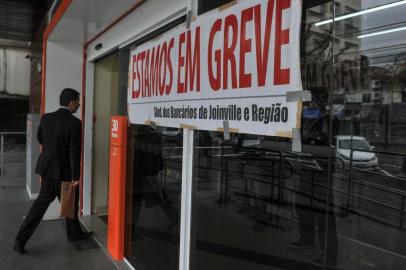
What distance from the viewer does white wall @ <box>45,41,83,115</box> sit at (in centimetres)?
523

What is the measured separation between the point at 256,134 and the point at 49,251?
3.12m

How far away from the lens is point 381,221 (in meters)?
4.20

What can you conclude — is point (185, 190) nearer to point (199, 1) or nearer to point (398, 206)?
point (199, 1)

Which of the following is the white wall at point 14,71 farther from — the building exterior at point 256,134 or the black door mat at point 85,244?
the black door mat at point 85,244

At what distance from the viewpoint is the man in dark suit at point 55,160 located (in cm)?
397

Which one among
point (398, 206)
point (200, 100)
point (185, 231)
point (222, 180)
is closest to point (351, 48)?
point (200, 100)

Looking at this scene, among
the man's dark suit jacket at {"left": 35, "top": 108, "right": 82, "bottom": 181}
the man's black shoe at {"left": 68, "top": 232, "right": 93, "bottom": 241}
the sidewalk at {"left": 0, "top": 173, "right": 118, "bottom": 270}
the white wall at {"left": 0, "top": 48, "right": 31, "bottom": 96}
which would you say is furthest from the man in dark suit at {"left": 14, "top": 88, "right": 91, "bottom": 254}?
the white wall at {"left": 0, "top": 48, "right": 31, "bottom": 96}

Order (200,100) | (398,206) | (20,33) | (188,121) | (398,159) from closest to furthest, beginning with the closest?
(200,100) → (188,121) → (398,159) → (398,206) → (20,33)

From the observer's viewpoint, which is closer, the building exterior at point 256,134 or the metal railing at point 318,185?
the building exterior at point 256,134

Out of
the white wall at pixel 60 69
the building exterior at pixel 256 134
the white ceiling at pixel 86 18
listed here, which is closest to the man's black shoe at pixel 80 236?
the building exterior at pixel 256 134

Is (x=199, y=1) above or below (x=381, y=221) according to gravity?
above

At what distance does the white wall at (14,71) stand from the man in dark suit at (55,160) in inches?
557

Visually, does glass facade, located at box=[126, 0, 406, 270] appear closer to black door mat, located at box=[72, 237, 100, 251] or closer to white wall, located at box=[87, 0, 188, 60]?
white wall, located at box=[87, 0, 188, 60]

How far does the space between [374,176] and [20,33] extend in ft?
33.1
